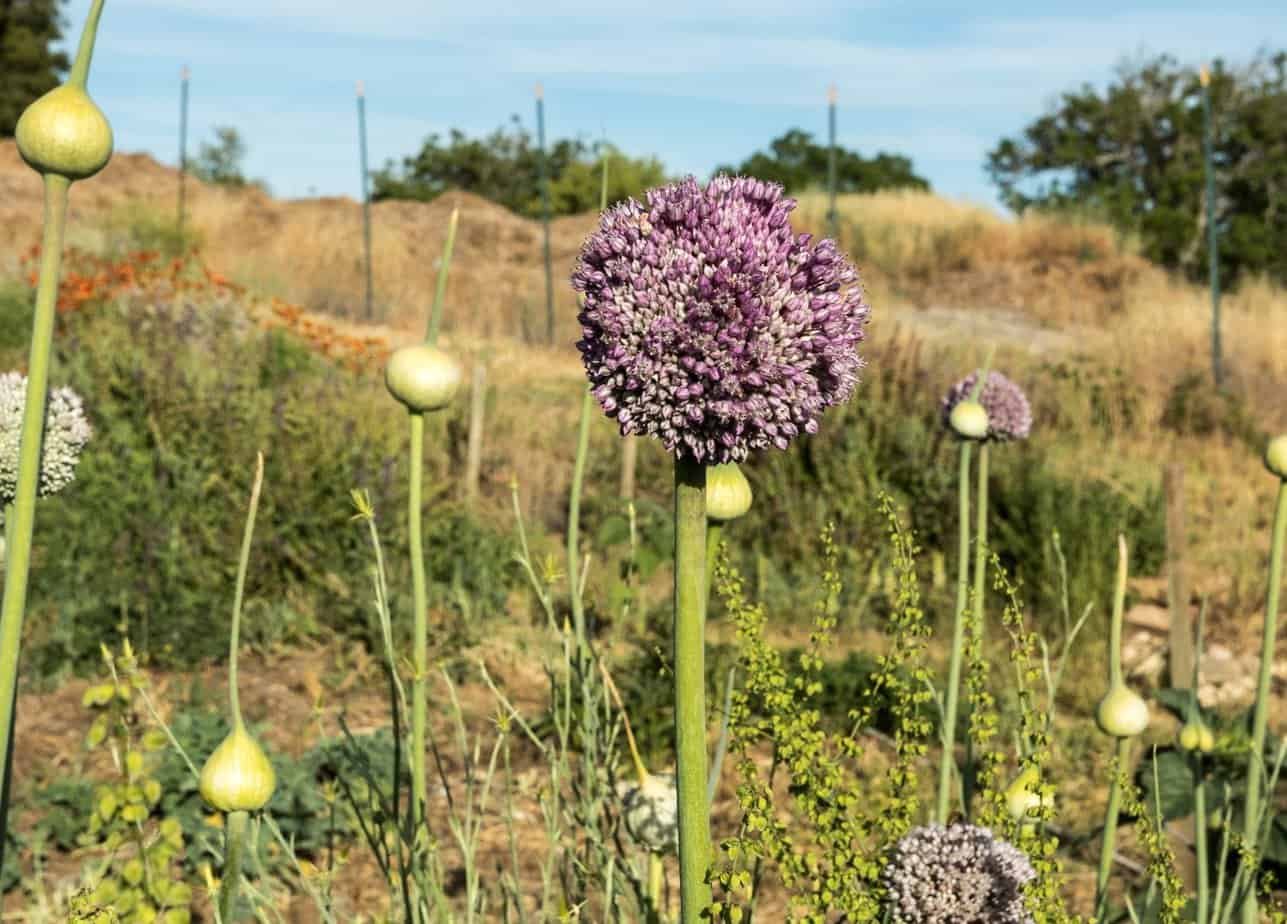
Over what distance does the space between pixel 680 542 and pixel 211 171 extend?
3042cm

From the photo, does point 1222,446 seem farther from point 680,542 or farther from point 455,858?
point 680,542

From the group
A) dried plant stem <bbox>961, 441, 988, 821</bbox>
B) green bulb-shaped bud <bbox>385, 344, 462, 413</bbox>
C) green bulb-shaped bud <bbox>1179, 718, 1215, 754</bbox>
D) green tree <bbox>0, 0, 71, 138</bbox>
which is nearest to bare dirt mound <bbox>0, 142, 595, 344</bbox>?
green tree <bbox>0, 0, 71, 138</bbox>

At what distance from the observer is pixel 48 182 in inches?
38.8

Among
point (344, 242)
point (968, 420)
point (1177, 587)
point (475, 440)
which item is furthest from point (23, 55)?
point (968, 420)

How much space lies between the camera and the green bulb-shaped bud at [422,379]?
133cm

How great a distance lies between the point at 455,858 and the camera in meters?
3.89

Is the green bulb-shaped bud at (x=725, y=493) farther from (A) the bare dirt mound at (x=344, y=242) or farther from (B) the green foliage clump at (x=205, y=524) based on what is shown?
(A) the bare dirt mound at (x=344, y=242)

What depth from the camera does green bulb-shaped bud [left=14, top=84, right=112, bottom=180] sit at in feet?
3.16

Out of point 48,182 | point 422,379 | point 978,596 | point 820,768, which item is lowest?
point 820,768

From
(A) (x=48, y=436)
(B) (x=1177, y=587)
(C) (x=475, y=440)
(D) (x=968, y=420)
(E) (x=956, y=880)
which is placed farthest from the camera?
(C) (x=475, y=440)

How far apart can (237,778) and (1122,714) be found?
40.6 inches

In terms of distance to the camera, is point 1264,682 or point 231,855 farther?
point 1264,682

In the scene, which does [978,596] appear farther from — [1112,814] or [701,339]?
[701,339]

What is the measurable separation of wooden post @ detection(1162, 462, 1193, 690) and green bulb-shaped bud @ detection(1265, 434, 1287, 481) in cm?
Result: 351
